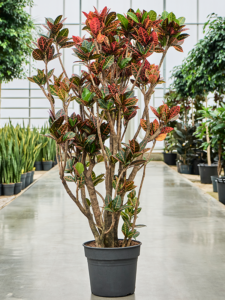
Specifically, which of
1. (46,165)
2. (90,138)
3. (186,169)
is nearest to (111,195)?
(90,138)

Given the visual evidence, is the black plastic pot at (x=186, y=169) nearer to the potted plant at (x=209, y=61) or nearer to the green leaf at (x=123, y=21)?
the potted plant at (x=209, y=61)

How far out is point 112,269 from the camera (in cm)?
184

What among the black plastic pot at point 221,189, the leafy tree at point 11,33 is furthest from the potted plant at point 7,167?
the leafy tree at point 11,33

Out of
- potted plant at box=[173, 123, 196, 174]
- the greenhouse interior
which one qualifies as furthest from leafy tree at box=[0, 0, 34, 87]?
potted plant at box=[173, 123, 196, 174]

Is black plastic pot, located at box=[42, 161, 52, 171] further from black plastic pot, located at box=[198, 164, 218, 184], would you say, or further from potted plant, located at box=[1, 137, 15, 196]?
black plastic pot, located at box=[198, 164, 218, 184]

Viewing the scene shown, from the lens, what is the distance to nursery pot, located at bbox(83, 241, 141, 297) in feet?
6.00

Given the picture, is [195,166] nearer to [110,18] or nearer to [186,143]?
[186,143]

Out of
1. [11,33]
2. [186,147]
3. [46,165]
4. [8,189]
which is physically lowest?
[8,189]

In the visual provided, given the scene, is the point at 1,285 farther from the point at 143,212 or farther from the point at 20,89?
the point at 20,89

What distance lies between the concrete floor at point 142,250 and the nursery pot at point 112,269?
0.12 m

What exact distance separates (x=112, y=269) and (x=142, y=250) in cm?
105

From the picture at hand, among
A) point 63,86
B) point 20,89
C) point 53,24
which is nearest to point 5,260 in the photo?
point 63,86

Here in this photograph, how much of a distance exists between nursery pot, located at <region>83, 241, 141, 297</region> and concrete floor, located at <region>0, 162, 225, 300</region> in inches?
4.6

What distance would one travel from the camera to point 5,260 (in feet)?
8.64
